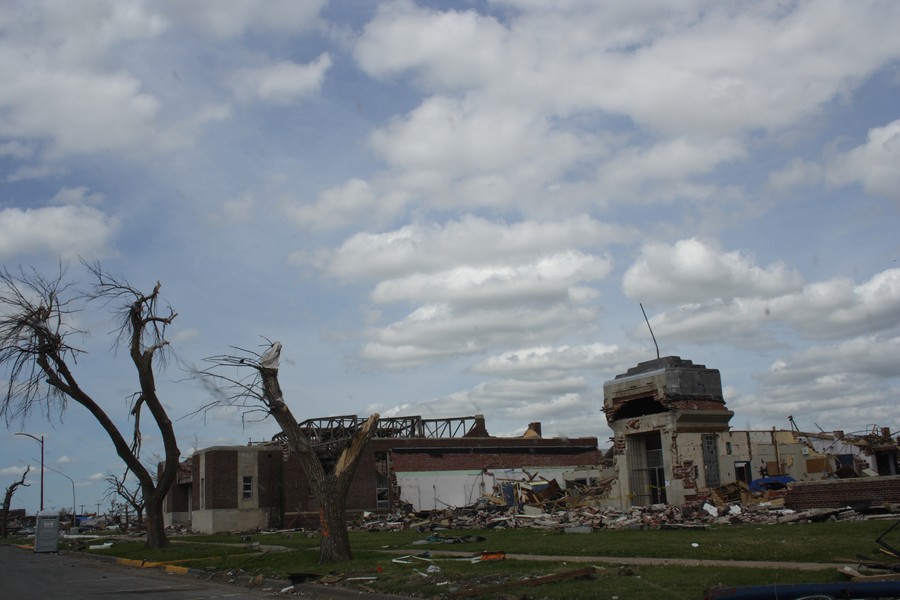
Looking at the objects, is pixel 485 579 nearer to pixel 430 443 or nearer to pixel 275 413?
pixel 275 413

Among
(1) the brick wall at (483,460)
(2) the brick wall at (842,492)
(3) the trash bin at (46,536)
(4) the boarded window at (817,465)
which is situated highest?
(1) the brick wall at (483,460)

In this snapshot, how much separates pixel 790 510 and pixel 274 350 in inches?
599

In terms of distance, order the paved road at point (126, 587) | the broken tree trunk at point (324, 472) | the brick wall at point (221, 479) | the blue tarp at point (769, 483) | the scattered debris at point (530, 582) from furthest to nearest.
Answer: the brick wall at point (221, 479) → the blue tarp at point (769, 483) → the broken tree trunk at point (324, 472) → the paved road at point (126, 587) → the scattered debris at point (530, 582)

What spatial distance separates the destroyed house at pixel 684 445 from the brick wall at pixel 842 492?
347 centimetres

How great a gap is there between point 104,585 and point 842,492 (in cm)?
1905

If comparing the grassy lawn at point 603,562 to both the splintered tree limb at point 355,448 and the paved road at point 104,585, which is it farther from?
the splintered tree limb at point 355,448

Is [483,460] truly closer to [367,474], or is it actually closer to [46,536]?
[367,474]

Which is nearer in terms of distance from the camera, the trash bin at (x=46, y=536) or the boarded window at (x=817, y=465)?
the boarded window at (x=817, y=465)

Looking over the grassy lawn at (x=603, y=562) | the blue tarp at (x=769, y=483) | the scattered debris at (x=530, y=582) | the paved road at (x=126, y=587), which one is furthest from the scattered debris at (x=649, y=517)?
the scattered debris at (x=530, y=582)

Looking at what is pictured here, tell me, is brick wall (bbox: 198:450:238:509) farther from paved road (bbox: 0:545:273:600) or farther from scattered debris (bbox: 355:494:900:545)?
paved road (bbox: 0:545:273:600)

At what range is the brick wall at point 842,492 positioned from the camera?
22188 mm

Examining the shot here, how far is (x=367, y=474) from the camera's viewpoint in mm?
49250

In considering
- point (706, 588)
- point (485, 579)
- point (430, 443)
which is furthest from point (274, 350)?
point (430, 443)

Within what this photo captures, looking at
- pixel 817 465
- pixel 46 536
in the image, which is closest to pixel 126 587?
pixel 46 536
